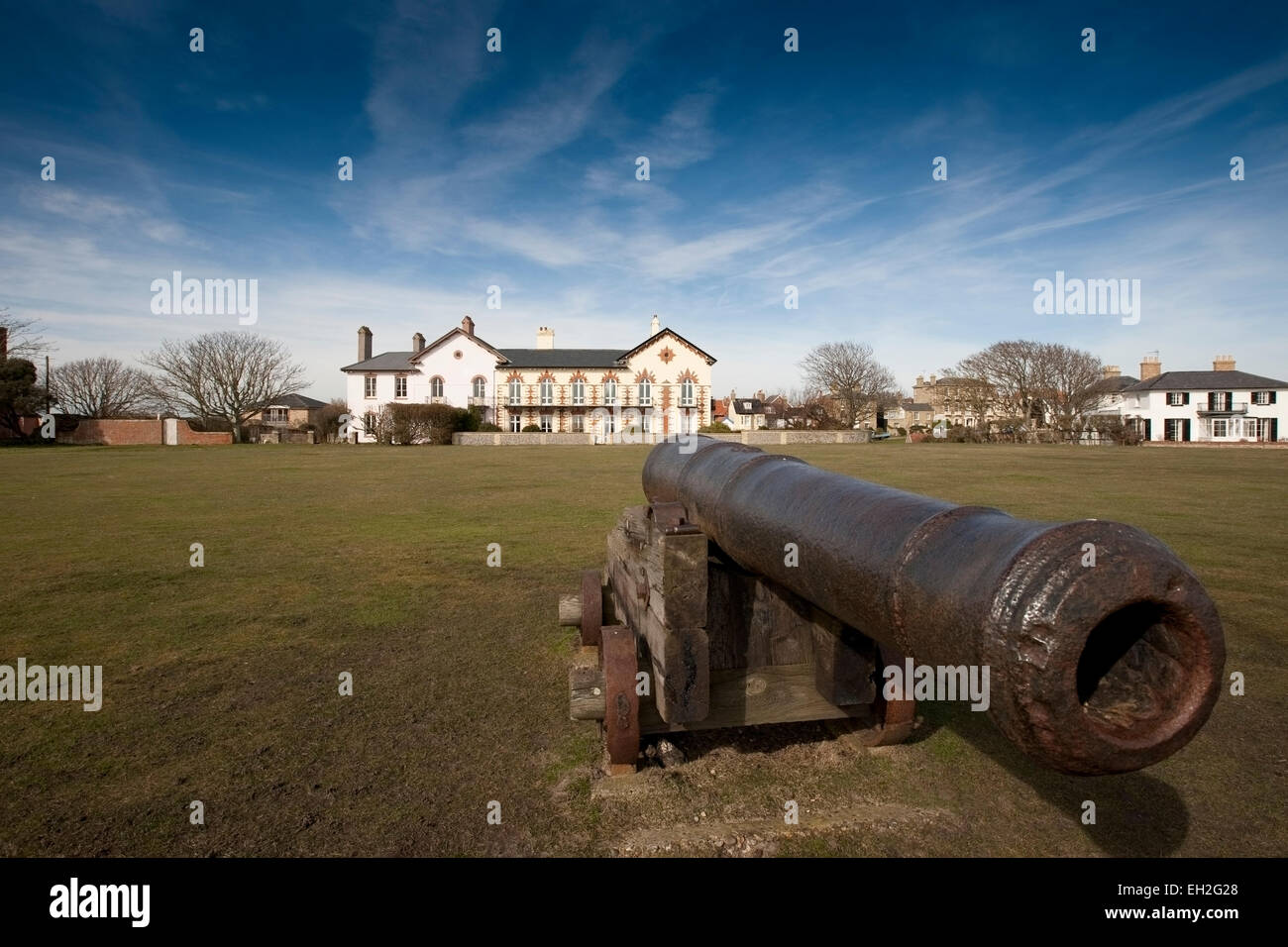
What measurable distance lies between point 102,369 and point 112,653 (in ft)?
281

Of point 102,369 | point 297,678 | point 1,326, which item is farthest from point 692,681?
point 102,369

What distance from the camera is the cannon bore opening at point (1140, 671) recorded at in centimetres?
145

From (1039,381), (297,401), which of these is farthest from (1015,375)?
(297,401)

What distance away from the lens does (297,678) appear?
4.80 m

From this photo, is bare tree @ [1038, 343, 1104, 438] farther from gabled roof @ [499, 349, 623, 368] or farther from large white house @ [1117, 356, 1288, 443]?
gabled roof @ [499, 349, 623, 368]

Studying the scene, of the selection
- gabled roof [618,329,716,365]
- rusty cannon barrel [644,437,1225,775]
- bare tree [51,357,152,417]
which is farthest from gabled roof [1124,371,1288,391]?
bare tree [51,357,152,417]

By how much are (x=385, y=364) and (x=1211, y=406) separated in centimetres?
7227

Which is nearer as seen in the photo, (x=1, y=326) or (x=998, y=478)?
(x=998, y=478)

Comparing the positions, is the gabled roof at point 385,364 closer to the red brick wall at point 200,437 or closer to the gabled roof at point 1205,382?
the red brick wall at point 200,437

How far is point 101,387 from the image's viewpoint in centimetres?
7262

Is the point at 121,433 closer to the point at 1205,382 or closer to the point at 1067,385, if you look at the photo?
the point at 1067,385

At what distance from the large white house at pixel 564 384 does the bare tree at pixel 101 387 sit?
1150 inches
